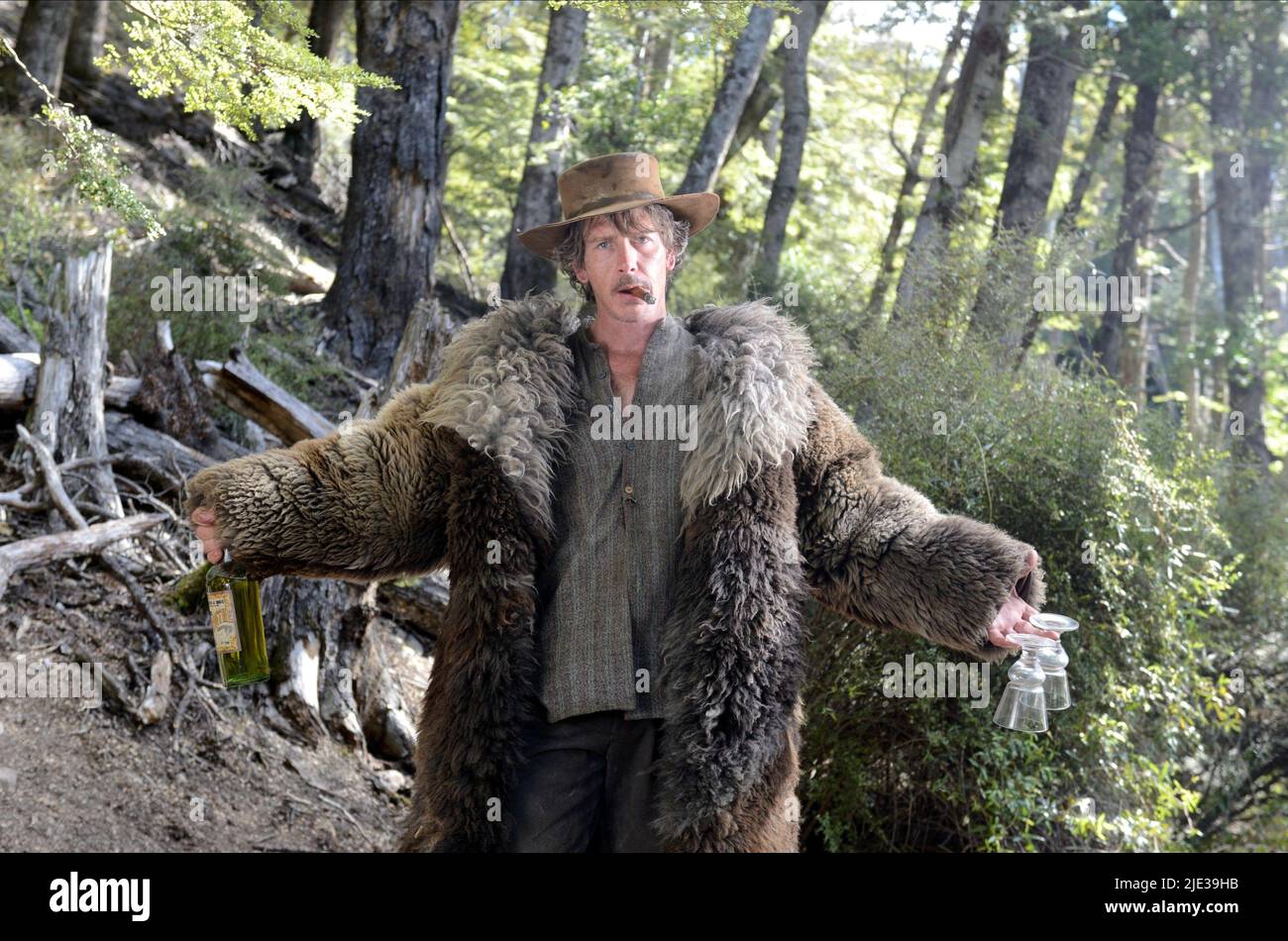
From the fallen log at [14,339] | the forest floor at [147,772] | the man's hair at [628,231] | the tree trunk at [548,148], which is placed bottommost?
the forest floor at [147,772]

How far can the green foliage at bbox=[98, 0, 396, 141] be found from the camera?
543 centimetres

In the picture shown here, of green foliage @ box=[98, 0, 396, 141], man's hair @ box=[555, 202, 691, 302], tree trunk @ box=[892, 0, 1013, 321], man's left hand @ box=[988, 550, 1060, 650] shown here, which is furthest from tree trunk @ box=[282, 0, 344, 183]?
man's left hand @ box=[988, 550, 1060, 650]

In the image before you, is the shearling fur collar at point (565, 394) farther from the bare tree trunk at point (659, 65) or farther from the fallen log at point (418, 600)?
the bare tree trunk at point (659, 65)

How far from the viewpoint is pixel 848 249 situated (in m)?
21.8

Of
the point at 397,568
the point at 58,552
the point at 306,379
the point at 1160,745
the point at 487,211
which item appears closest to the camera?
the point at 397,568

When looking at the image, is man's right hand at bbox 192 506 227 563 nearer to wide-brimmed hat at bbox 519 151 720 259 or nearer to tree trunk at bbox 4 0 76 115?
wide-brimmed hat at bbox 519 151 720 259

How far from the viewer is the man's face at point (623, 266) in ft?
12.5

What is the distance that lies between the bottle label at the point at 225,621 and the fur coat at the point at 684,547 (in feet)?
→ 0.73

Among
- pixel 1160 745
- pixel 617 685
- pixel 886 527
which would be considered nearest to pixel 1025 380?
pixel 1160 745

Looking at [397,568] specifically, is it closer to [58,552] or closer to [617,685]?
[617,685]

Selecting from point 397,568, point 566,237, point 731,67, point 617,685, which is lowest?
point 617,685

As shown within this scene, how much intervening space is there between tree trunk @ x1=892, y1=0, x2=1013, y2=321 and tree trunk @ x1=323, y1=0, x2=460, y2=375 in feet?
14.0

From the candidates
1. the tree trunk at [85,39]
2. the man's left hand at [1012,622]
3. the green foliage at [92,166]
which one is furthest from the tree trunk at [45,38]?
the man's left hand at [1012,622]
